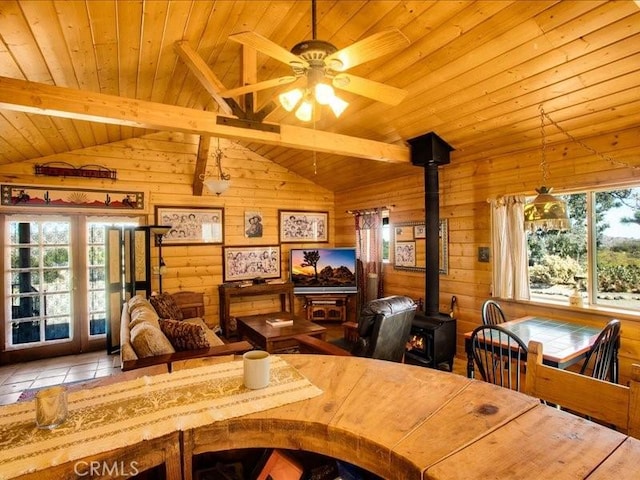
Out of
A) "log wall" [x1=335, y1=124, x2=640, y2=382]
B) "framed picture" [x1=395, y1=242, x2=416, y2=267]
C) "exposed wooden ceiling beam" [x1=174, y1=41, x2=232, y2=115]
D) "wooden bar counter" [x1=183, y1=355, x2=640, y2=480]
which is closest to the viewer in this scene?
"wooden bar counter" [x1=183, y1=355, x2=640, y2=480]

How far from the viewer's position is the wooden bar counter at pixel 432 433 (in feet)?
2.72

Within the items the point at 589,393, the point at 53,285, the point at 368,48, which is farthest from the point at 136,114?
the point at 53,285

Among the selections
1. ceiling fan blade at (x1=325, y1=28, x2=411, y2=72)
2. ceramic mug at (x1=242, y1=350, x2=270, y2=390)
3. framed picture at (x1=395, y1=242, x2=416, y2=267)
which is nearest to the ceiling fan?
ceiling fan blade at (x1=325, y1=28, x2=411, y2=72)

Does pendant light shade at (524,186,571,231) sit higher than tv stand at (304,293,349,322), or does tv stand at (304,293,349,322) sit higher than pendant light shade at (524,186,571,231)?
pendant light shade at (524,186,571,231)

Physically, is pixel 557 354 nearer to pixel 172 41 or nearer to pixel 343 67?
pixel 343 67

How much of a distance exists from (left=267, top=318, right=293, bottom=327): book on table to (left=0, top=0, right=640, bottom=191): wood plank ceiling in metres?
2.51

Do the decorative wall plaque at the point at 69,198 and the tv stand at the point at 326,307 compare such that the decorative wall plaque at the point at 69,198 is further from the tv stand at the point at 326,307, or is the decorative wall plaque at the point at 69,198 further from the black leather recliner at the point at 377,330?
the black leather recliner at the point at 377,330

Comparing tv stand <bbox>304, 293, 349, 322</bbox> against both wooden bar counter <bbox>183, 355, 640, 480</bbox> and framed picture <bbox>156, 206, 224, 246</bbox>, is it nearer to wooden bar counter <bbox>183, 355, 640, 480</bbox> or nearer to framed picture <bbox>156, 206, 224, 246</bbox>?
framed picture <bbox>156, 206, 224, 246</bbox>

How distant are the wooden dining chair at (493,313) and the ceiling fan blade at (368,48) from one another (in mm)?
2367

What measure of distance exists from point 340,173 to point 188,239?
259 cm

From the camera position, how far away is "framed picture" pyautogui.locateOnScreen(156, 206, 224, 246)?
17.0 feet

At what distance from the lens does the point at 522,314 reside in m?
3.70

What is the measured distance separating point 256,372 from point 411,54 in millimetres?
2630

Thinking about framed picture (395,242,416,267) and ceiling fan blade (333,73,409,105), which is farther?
framed picture (395,242,416,267)
